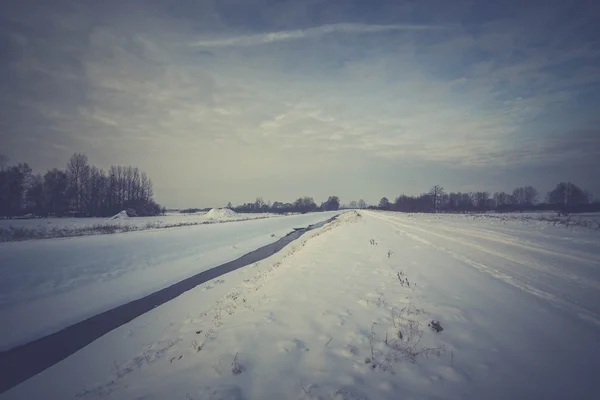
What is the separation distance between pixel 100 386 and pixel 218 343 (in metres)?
2.77

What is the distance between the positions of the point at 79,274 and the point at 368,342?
18.2 metres

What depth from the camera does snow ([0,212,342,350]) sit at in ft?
36.3

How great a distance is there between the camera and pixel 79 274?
15797 mm

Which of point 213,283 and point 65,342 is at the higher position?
point 213,283

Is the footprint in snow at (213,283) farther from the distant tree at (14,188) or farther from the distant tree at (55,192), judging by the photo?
the distant tree at (55,192)

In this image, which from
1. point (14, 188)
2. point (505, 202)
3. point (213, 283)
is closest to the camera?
point (213, 283)

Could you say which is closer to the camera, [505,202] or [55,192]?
[55,192]

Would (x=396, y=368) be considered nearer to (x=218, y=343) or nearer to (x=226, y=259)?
(x=218, y=343)

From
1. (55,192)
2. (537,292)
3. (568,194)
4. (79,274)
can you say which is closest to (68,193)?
(55,192)

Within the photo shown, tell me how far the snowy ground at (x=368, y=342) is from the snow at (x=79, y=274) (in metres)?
3.85

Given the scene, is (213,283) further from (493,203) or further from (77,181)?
(493,203)

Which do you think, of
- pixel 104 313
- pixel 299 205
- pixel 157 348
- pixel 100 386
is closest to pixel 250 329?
pixel 157 348

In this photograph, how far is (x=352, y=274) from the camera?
11.4m

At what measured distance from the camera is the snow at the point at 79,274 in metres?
11.1
